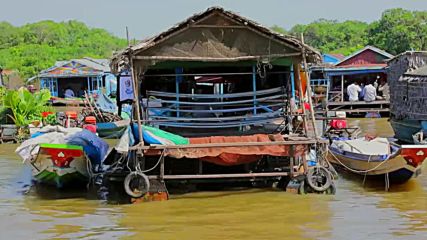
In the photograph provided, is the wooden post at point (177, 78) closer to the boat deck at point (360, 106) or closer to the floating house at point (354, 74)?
the boat deck at point (360, 106)

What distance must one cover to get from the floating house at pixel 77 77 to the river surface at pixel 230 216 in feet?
90.2

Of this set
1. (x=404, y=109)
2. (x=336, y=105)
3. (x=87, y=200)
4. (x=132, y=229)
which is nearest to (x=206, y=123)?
(x=87, y=200)

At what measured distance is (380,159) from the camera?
37.7ft

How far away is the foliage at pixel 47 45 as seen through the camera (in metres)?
57.1

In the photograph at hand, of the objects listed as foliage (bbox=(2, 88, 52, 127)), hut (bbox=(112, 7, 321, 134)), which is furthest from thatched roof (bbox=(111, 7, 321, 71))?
foliage (bbox=(2, 88, 52, 127))

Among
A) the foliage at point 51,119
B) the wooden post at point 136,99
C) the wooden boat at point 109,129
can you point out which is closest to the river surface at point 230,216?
the wooden post at point 136,99

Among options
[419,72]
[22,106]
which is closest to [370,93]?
[419,72]

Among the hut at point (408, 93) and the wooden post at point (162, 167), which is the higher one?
the hut at point (408, 93)

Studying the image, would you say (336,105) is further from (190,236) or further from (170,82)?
(190,236)

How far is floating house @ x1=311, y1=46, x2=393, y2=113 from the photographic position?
29500mm

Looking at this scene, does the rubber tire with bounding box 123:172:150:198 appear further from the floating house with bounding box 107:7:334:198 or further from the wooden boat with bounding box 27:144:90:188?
the wooden boat with bounding box 27:144:90:188

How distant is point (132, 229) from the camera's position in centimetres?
877

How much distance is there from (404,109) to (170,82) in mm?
7966

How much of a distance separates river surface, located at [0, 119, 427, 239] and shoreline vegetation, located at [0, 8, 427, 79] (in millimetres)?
8444
